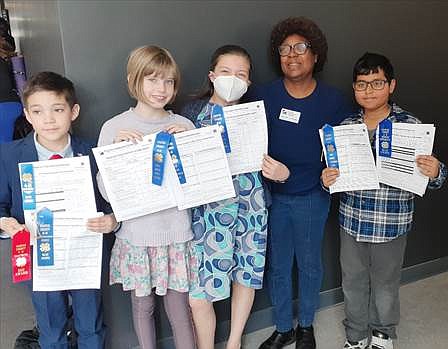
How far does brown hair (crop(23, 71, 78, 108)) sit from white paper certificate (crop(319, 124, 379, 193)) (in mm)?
992

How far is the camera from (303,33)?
1.93m

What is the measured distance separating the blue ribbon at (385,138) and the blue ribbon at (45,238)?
132 centimetres

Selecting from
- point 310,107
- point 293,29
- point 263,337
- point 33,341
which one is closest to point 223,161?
point 310,107

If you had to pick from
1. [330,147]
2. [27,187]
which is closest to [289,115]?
[330,147]

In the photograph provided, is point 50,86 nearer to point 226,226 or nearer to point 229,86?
point 229,86

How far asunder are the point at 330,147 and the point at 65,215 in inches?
42.3

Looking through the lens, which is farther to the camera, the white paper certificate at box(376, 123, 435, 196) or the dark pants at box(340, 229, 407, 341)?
the dark pants at box(340, 229, 407, 341)

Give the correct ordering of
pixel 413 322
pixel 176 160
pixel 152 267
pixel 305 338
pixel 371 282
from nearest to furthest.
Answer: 1. pixel 176 160
2. pixel 152 267
3. pixel 371 282
4. pixel 305 338
5. pixel 413 322

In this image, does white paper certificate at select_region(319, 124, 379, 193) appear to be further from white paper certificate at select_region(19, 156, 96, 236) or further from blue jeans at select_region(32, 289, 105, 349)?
blue jeans at select_region(32, 289, 105, 349)

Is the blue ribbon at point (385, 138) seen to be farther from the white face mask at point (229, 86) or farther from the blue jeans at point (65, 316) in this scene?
the blue jeans at point (65, 316)

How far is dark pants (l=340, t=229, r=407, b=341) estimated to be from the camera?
202 cm

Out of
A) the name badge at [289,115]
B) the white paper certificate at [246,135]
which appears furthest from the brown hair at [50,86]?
the name badge at [289,115]

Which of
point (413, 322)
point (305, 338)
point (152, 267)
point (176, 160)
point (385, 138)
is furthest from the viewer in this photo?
point (413, 322)

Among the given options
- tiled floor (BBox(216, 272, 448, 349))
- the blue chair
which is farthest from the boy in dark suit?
tiled floor (BBox(216, 272, 448, 349))
